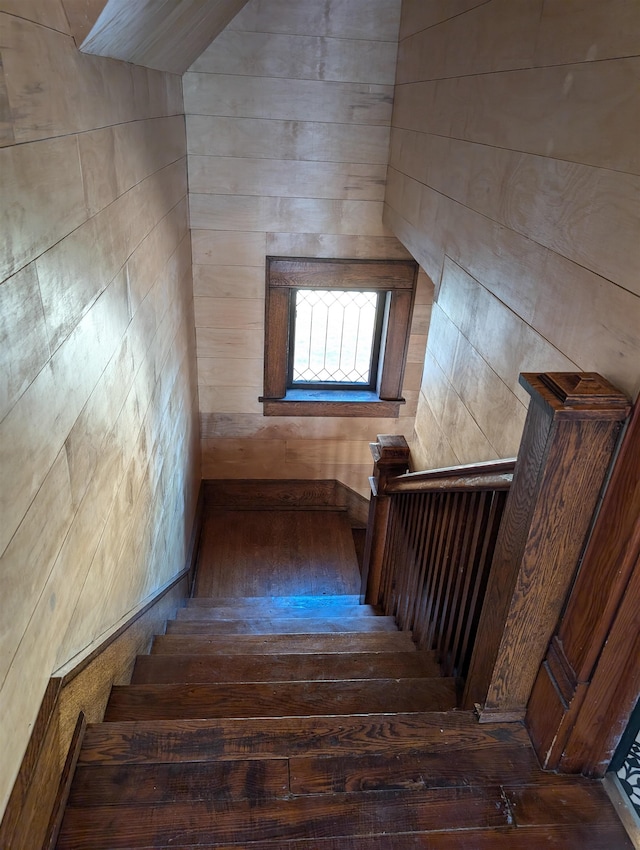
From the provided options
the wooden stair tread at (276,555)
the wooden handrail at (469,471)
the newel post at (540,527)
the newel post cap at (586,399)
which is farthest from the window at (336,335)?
the newel post cap at (586,399)

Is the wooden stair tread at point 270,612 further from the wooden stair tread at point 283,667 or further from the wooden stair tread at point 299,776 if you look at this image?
the wooden stair tread at point 299,776

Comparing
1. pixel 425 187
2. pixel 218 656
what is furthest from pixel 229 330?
pixel 218 656

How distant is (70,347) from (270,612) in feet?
7.17

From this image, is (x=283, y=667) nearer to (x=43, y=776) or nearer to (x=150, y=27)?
(x=43, y=776)

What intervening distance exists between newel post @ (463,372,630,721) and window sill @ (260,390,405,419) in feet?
8.70

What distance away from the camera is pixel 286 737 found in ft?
4.84

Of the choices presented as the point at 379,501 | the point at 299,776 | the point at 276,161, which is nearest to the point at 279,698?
the point at 299,776

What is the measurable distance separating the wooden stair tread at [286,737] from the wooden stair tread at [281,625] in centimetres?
117

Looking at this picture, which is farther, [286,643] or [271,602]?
[271,602]

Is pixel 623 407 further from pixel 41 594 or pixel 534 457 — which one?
pixel 41 594

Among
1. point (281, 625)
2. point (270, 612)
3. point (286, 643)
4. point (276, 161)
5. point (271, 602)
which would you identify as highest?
point (276, 161)

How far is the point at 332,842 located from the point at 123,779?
0.51m

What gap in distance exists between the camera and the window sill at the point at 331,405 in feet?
13.6

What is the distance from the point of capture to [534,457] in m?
1.25
